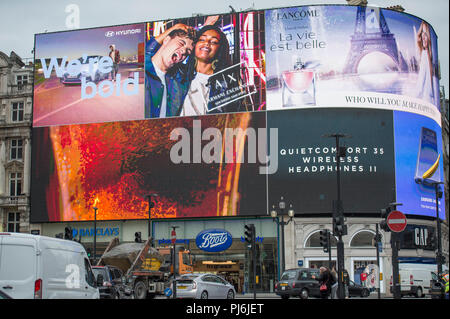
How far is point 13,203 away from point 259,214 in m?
26.0

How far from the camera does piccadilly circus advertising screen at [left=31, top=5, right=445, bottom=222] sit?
202 ft

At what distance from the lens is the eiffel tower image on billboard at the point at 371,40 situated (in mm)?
62125

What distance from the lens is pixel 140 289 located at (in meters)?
32.8

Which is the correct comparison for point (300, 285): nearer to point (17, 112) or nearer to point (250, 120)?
point (250, 120)

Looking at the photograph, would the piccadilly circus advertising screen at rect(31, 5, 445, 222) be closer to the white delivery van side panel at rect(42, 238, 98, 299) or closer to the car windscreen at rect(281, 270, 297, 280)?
the car windscreen at rect(281, 270, 297, 280)

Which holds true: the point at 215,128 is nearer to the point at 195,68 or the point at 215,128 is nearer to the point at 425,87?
the point at 195,68

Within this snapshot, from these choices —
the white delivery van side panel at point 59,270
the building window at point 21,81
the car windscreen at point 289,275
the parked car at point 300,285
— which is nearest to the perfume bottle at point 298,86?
the car windscreen at point 289,275

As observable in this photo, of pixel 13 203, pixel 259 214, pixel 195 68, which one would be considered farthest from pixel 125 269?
pixel 13 203

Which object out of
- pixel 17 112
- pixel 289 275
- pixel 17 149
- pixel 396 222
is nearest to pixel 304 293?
pixel 289 275

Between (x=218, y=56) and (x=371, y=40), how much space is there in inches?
571

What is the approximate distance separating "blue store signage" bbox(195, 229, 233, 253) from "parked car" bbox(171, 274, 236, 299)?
92.5ft

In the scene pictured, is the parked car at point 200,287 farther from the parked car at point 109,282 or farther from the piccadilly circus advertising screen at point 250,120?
the piccadilly circus advertising screen at point 250,120
